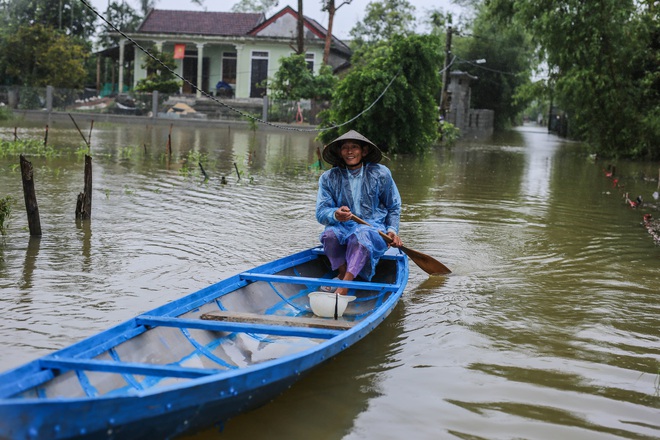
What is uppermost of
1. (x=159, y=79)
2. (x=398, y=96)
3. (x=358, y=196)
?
(x=159, y=79)

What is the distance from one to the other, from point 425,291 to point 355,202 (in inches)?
47.3

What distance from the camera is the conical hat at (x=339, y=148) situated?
654 centimetres

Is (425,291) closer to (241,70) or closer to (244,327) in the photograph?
(244,327)

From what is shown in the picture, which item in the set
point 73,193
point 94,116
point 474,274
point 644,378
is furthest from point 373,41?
point 644,378

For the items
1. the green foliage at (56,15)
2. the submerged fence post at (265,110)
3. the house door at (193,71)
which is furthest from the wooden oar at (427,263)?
the green foliage at (56,15)

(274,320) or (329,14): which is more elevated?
(329,14)

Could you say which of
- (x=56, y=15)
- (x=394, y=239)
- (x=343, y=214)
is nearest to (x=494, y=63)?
(x=56, y=15)

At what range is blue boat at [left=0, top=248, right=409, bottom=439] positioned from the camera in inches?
124

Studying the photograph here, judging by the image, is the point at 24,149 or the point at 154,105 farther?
the point at 154,105

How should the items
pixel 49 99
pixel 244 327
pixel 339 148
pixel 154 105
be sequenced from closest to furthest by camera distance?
pixel 244 327, pixel 339 148, pixel 49 99, pixel 154 105

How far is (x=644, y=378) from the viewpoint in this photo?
502cm

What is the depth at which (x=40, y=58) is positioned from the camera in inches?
1491

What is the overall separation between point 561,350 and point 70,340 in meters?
3.54

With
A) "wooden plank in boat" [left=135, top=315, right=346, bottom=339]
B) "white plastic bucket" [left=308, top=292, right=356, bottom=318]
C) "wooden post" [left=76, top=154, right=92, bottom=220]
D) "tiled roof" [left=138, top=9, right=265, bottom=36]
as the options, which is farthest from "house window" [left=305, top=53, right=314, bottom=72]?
"wooden plank in boat" [left=135, top=315, right=346, bottom=339]
